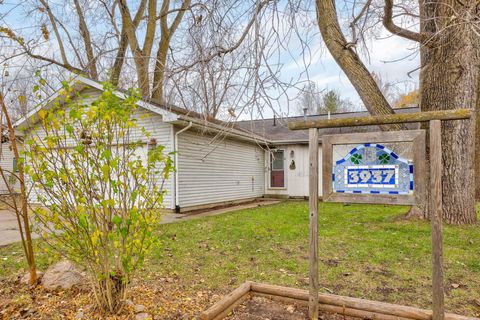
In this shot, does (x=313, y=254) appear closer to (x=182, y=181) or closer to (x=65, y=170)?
(x=65, y=170)

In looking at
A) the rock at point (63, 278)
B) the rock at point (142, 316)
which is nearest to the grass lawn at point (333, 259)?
the rock at point (63, 278)

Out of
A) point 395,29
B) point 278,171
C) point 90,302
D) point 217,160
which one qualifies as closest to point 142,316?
point 90,302

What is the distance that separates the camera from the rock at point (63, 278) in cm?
323

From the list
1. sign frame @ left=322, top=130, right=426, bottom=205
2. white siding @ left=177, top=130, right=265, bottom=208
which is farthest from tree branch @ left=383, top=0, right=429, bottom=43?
white siding @ left=177, top=130, right=265, bottom=208

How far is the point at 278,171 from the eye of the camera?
14727 mm

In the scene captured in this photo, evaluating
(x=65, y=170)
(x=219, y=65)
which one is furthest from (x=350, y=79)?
(x=65, y=170)

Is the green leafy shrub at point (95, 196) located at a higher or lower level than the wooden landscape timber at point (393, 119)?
lower

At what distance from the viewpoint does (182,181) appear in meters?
9.63

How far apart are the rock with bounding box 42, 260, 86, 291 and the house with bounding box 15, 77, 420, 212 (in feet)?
10.8

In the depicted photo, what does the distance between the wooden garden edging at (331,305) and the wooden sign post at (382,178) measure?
5.7 inches

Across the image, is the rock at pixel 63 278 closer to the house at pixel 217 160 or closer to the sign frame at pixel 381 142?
the sign frame at pixel 381 142

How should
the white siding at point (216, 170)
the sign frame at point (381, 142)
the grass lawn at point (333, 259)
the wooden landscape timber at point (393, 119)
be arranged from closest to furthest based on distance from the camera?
the wooden landscape timber at point (393, 119) < the sign frame at point (381, 142) < the grass lawn at point (333, 259) < the white siding at point (216, 170)

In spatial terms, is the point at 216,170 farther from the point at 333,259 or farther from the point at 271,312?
the point at 271,312

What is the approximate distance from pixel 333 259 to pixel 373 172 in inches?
89.9
